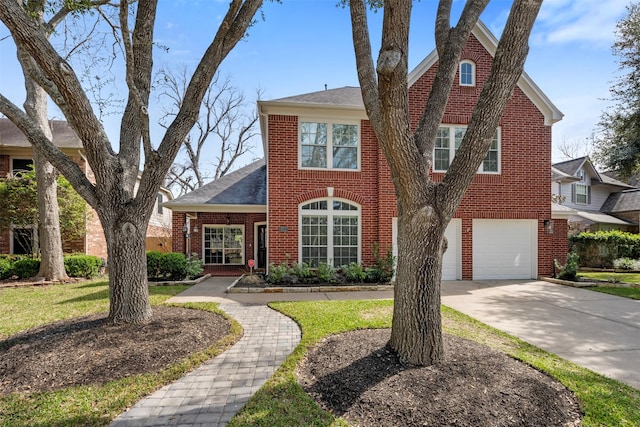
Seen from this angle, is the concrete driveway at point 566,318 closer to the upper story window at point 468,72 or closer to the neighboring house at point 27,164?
the upper story window at point 468,72

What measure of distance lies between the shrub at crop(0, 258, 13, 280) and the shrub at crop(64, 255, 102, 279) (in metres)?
1.66

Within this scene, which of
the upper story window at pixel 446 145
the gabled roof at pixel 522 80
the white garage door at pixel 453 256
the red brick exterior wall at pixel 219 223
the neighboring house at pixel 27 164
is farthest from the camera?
the neighboring house at pixel 27 164

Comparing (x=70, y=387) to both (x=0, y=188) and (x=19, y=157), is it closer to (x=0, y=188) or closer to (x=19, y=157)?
(x=0, y=188)

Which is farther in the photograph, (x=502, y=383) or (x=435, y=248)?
(x=435, y=248)

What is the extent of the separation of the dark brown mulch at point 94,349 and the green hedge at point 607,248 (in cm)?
1747

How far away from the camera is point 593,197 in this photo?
21.1 metres

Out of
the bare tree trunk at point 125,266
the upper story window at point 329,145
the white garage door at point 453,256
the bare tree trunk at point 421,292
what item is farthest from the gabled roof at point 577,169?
the bare tree trunk at point 125,266

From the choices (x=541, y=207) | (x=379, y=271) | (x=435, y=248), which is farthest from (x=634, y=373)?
(x=541, y=207)

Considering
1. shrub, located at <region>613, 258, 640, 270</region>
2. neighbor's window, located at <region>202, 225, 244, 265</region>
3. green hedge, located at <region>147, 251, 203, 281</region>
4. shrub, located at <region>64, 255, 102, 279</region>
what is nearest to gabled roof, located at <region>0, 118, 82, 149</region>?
shrub, located at <region>64, 255, 102, 279</region>

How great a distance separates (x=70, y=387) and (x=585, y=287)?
12400 mm

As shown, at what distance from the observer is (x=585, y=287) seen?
928 centimetres

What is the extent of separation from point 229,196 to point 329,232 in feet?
15.6

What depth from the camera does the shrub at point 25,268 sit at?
35.6ft

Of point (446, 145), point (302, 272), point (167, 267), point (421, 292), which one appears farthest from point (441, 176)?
point (167, 267)
